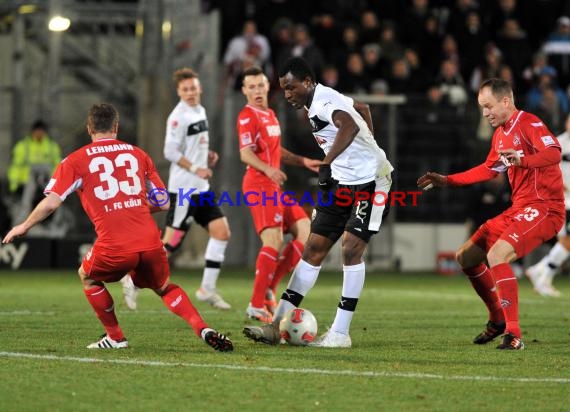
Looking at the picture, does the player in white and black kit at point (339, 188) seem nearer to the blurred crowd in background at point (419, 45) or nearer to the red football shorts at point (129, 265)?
the red football shorts at point (129, 265)

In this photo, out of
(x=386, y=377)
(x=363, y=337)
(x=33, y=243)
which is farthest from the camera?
(x=33, y=243)

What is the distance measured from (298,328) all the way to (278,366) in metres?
1.33

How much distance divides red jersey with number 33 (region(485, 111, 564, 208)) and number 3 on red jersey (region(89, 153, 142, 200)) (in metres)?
2.85

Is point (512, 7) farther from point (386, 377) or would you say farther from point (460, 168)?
point (386, 377)

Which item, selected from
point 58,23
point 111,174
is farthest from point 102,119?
point 58,23

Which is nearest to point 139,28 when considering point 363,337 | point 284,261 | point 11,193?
point 11,193

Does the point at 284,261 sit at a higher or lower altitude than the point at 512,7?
lower

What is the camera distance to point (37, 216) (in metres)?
8.10

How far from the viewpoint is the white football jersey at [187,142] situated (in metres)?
12.9

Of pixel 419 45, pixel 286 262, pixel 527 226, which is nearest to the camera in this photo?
pixel 527 226

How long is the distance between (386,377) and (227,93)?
45.4 feet

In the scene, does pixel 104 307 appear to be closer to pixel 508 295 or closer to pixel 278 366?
pixel 278 366

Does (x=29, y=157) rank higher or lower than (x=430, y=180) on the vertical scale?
lower

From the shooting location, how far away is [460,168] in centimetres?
2109
